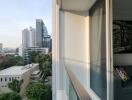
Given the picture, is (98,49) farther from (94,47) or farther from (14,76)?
(14,76)

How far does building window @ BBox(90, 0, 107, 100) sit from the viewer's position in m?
3.24

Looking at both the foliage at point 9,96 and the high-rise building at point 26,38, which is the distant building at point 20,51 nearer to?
the high-rise building at point 26,38

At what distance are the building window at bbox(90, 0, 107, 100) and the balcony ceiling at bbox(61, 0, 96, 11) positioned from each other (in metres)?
0.11

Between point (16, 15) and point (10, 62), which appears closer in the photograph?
point (10, 62)

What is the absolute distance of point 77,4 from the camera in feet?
13.5

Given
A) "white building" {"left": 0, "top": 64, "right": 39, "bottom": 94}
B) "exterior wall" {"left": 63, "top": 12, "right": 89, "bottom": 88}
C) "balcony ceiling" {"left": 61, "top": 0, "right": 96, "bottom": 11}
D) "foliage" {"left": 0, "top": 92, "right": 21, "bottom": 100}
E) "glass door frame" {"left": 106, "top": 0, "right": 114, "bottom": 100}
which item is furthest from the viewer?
"foliage" {"left": 0, "top": 92, "right": 21, "bottom": 100}

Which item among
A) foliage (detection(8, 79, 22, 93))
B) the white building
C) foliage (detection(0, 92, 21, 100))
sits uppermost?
the white building

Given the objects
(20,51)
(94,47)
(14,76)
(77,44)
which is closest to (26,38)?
(20,51)

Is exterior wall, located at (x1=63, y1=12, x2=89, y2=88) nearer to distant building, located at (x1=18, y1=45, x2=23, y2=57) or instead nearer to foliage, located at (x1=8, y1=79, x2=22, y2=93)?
distant building, located at (x1=18, y1=45, x2=23, y2=57)

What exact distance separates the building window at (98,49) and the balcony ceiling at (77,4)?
11 centimetres

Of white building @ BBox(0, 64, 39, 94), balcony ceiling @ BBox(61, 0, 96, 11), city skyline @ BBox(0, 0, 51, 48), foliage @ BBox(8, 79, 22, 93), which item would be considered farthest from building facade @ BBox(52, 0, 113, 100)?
foliage @ BBox(8, 79, 22, 93)

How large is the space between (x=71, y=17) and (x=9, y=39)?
20.4 meters

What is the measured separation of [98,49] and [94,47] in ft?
1.05

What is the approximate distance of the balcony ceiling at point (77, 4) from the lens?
389 cm
